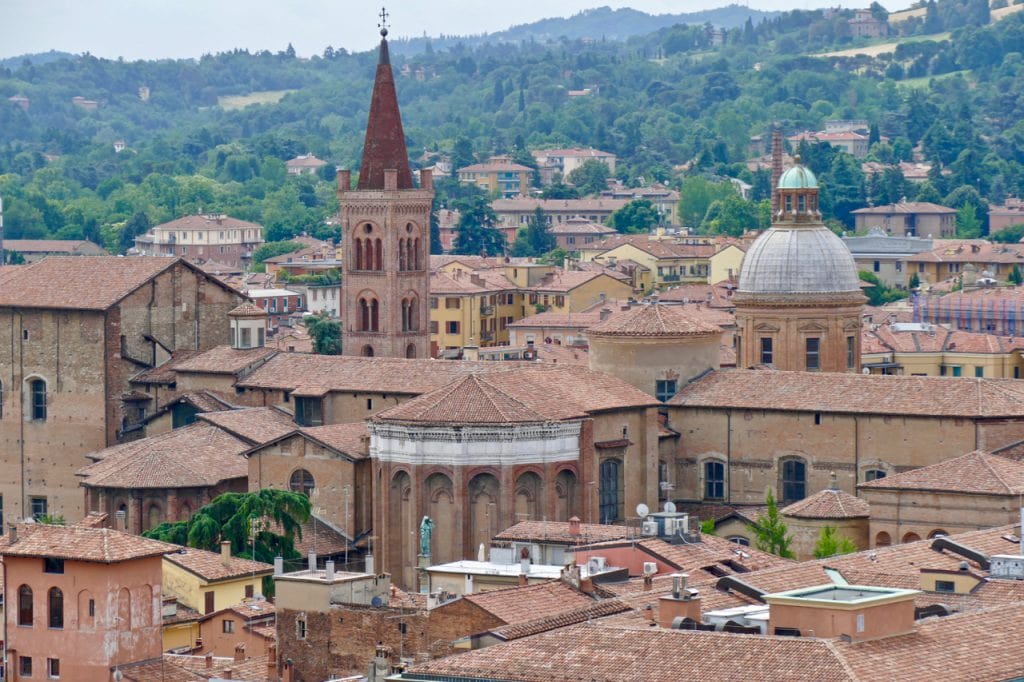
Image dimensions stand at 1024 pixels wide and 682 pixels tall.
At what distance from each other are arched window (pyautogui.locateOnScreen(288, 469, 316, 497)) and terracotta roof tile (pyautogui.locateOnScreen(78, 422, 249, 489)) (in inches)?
90.1

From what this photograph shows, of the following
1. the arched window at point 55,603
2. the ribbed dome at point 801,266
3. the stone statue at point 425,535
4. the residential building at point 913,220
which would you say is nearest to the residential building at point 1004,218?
the residential building at point 913,220

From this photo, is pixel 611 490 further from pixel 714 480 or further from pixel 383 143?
pixel 383 143

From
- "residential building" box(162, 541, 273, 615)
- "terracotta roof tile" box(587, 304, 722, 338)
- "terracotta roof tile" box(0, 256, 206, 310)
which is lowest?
"residential building" box(162, 541, 273, 615)

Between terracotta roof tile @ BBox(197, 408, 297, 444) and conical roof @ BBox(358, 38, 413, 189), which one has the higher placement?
conical roof @ BBox(358, 38, 413, 189)

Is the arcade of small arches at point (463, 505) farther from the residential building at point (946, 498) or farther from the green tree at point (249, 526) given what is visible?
the residential building at point (946, 498)

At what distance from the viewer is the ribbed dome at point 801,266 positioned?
77.1m

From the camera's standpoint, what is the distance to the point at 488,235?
15288cm

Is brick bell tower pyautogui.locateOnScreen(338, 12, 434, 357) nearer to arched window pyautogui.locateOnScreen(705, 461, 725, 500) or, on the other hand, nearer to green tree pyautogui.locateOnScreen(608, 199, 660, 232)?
arched window pyautogui.locateOnScreen(705, 461, 725, 500)

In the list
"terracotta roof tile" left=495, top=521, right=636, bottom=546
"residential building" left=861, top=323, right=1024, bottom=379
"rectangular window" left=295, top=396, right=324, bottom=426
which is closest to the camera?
"terracotta roof tile" left=495, top=521, right=636, bottom=546

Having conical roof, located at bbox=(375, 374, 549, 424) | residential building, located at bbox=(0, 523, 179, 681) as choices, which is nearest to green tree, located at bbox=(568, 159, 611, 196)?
conical roof, located at bbox=(375, 374, 549, 424)

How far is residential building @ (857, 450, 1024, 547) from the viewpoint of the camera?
2416 inches

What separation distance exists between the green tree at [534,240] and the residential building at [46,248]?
20.6 metres

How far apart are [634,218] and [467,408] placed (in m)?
103

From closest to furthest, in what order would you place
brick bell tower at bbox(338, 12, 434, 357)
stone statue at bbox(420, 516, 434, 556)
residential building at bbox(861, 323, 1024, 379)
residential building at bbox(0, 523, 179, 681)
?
residential building at bbox(0, 523, 179, 681) < stone statue at bbox(420, 516, 434, 556) < brick bell tower at bbox(338, 12, 434, 357) < residential building at bbox(861, 323, 1024, 379)
